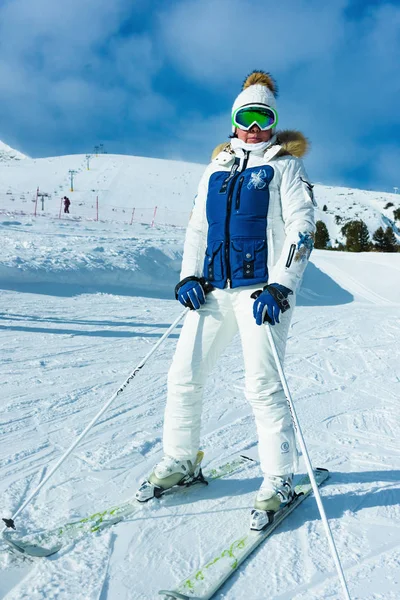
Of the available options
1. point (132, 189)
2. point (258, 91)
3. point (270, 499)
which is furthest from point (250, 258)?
point (132, 189)

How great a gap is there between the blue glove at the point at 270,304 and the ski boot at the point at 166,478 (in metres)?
0.92

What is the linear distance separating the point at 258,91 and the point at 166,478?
2.15 metres

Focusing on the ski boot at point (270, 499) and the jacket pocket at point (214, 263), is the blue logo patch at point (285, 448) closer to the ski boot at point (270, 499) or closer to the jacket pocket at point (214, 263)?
the ski boot at point (270, 499)

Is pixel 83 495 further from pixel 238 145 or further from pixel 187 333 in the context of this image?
A: pixel 238 145

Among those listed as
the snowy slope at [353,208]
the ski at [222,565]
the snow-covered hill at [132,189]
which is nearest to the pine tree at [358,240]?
the snowy slope at [353,208]

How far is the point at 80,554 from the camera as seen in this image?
2111 mm

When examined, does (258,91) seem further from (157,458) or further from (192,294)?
(157,458)

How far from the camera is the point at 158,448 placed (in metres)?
3.30

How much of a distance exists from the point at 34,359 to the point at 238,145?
12.1ft

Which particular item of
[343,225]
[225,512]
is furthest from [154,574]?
[343,225]

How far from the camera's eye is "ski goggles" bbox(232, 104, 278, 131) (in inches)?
104

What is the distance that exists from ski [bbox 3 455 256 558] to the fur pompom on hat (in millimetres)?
2166

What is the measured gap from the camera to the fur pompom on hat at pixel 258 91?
2659 mm

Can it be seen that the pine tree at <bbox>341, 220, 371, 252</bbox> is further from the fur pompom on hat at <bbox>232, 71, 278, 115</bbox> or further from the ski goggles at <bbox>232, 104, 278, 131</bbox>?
the ski goggles at <bbox>232, 104, 278, 131</bbox>
